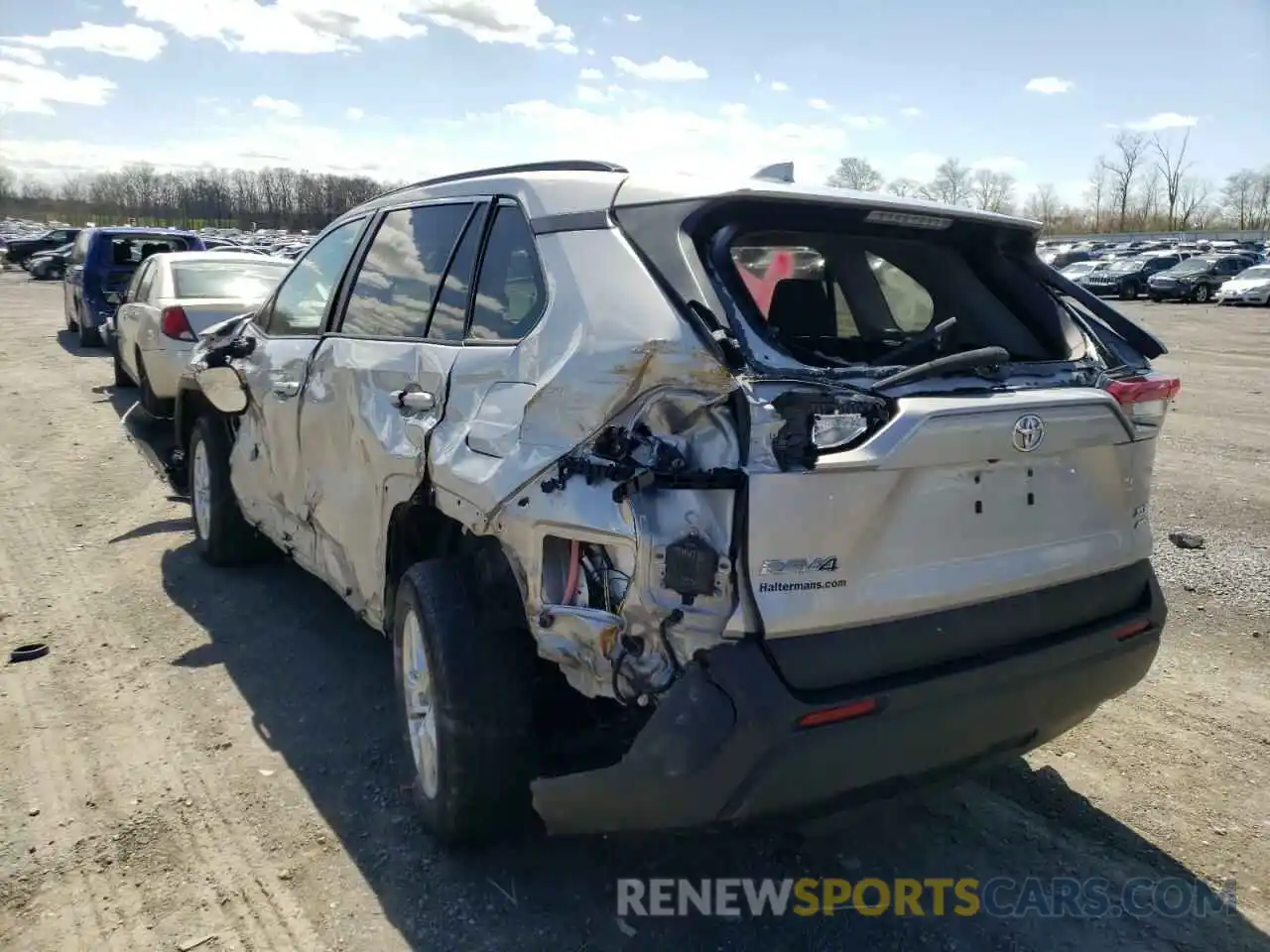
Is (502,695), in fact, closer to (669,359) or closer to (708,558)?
(708,558)

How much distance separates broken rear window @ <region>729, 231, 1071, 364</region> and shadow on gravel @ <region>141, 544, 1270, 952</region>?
4.79 feet

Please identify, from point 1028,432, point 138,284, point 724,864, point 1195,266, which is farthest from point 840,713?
point 1195,266

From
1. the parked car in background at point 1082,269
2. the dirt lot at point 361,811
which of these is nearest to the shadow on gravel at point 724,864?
the dirt lot at point 361,811

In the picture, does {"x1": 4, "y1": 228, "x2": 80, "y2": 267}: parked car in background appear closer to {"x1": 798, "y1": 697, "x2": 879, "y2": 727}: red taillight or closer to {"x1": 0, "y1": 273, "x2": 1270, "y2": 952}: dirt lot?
{"x1": 0, "y1": 273, "x2": 1270, "y2": 952}: dirt lot

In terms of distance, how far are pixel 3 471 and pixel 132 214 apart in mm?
105078

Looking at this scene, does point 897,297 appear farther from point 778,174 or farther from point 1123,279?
point 1123,279

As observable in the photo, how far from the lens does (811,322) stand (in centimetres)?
325

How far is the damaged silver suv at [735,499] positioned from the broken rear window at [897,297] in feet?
0.04

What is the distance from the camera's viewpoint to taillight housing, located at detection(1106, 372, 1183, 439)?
2793 mm

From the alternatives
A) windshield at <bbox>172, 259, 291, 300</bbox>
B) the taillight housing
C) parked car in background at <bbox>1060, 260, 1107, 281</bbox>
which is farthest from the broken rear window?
parked car in background at <bbox>1060, 260, 1107, 281</bbox>

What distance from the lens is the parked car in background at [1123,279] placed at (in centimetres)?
3878

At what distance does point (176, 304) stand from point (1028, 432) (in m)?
8.47

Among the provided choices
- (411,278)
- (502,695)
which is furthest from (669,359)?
(411,278)

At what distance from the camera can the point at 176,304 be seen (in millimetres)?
9000
